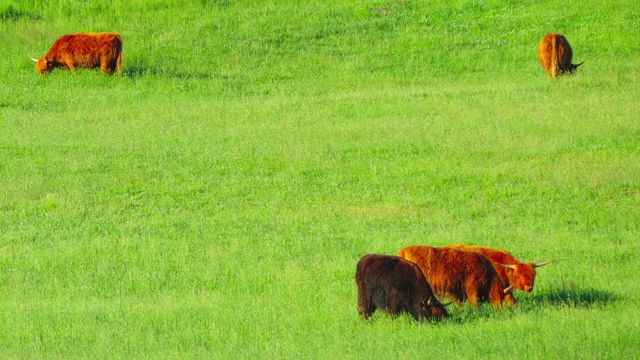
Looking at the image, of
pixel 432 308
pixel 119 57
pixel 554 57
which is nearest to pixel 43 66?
pixel 119 57

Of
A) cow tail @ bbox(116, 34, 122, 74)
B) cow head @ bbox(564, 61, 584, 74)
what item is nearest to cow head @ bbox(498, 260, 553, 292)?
cow head @ bbox(564, 61, 584, 74)

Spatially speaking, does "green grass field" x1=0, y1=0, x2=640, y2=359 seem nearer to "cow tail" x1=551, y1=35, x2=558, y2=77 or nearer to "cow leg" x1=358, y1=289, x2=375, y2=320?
"cow leg" x1=358, y1=289, x2=375, y2=320

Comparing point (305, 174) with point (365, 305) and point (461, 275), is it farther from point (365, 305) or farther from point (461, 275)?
point (365, 305)

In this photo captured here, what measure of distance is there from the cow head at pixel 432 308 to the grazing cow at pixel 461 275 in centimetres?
59

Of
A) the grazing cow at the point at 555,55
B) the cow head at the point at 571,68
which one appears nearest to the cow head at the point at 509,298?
the grazing cow at the point at 555,55

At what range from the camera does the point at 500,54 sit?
26844 mm

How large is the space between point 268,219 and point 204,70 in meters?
12.0

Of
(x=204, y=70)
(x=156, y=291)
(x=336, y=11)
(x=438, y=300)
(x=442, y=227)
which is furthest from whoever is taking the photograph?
(x=336, y=11)

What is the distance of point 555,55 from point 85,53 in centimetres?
1045

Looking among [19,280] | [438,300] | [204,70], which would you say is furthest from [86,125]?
[438,300]

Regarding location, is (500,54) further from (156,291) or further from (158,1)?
(156,291)

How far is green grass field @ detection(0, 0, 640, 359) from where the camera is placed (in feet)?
32.6

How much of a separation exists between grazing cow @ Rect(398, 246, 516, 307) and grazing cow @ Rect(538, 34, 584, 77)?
47.1 feet

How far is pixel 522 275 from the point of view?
10367 millimetres
